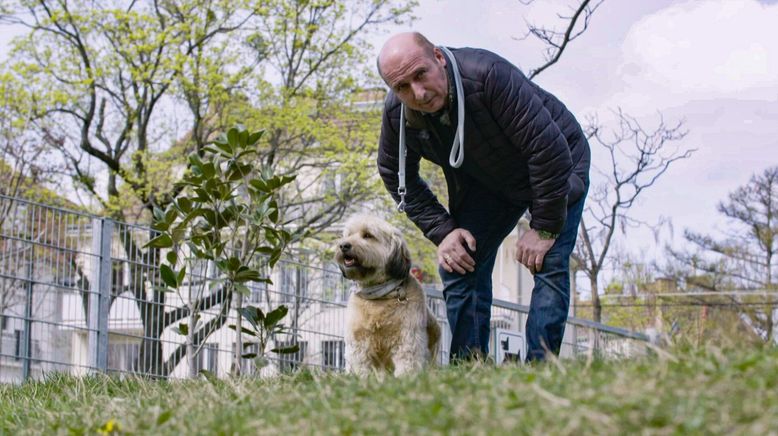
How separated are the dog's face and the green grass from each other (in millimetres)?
1769

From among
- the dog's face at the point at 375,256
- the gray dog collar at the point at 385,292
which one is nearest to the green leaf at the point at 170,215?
the dog's face at the point at 375,256

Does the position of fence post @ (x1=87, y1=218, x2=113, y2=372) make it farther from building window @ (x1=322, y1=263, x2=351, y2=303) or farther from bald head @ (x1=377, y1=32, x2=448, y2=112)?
bald head @ (x1=377, y1=32, x2=448, y2=112)

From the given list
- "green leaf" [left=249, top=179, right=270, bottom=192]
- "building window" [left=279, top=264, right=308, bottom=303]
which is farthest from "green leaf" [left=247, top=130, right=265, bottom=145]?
"building window" [left=279, top=264, right=308, bottom=303]

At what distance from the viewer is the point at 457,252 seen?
17.4 ft

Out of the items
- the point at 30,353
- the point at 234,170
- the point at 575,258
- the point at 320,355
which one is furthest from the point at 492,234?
the point at 575,258

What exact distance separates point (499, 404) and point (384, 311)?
270 cm

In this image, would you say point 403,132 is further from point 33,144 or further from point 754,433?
point 33,144

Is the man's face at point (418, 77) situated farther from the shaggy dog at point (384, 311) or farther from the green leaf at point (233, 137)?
the green leaf at point (233, 137)

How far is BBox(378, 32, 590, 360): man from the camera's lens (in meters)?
4.66

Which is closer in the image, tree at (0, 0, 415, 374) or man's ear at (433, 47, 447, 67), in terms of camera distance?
man's ear at (433, 47, 447, 67)

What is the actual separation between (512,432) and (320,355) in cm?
641

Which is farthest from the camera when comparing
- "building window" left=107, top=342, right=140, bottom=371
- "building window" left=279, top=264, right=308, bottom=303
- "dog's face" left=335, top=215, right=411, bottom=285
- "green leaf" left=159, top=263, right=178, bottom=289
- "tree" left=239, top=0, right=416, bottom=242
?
"tree" left=239, top=0, right=416, bottom=242

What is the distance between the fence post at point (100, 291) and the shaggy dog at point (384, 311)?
2.89m

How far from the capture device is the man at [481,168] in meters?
4.66
